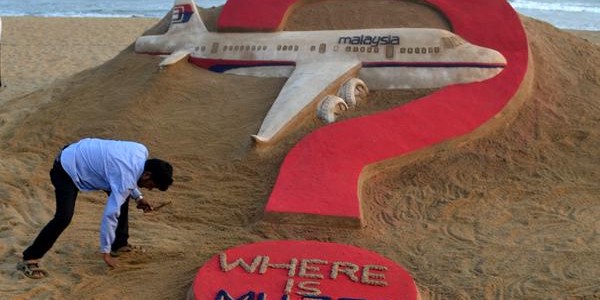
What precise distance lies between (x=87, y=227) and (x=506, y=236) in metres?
4.36

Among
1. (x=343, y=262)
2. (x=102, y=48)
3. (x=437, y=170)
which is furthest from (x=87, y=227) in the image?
(x=102, y=48)

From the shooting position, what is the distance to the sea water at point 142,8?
30.5 metres

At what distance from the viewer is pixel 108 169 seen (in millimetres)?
5082

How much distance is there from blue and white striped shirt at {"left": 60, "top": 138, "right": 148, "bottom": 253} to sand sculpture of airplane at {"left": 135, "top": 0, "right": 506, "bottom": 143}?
304cm

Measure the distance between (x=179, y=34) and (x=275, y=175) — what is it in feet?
13.2

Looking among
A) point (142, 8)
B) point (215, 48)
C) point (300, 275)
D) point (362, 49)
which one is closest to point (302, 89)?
point (362, 49)

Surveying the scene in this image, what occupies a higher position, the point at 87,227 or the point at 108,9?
the point at 87,227

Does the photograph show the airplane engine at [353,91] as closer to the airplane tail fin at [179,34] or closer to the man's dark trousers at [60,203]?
the airplane tail fin at [179,34]

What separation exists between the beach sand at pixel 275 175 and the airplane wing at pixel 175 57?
0.46 ft

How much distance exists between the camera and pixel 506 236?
6520mm

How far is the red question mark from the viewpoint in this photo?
697cm

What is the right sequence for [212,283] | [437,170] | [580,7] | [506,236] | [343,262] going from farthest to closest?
[580,7], [437,170], [506,236], [343,262], [212,283]

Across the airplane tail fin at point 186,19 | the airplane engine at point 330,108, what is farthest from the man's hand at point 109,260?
the airplane tail fin at point 186,19

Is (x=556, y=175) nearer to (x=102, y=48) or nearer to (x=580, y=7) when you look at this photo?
(x=102, y=48)
